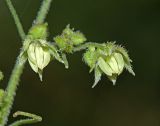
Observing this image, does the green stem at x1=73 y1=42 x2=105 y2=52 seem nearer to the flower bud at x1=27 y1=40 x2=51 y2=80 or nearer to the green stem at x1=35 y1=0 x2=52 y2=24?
the flower bud at x1=27 y1=40 x2=51 y2=80

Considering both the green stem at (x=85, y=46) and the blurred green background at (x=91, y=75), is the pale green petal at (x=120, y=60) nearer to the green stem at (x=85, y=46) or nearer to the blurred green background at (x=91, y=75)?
the green stem at (x=85, y=46)

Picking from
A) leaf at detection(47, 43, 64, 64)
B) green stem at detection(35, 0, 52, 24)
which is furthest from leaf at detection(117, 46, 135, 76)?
green stem at detection(35, 0, 52, 24)

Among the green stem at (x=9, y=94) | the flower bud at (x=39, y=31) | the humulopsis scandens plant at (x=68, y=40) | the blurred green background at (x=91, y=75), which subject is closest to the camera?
the flower bud at (x=39, y=31)

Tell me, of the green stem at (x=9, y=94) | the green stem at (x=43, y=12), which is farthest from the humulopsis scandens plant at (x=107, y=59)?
the green stem at (x=9, y=94)

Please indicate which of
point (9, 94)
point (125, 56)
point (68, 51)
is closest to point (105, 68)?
point (125, 56)

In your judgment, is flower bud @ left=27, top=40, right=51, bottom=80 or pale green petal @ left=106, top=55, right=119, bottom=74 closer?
flower bud @ left=27, top=40, right=51, bottom=80

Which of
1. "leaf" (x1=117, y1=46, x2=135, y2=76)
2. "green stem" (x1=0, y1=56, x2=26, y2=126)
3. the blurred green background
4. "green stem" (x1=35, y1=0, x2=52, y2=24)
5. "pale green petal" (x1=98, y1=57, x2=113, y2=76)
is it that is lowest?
"green stem" (x1=0, y1=56, x2=26, y2=126)
